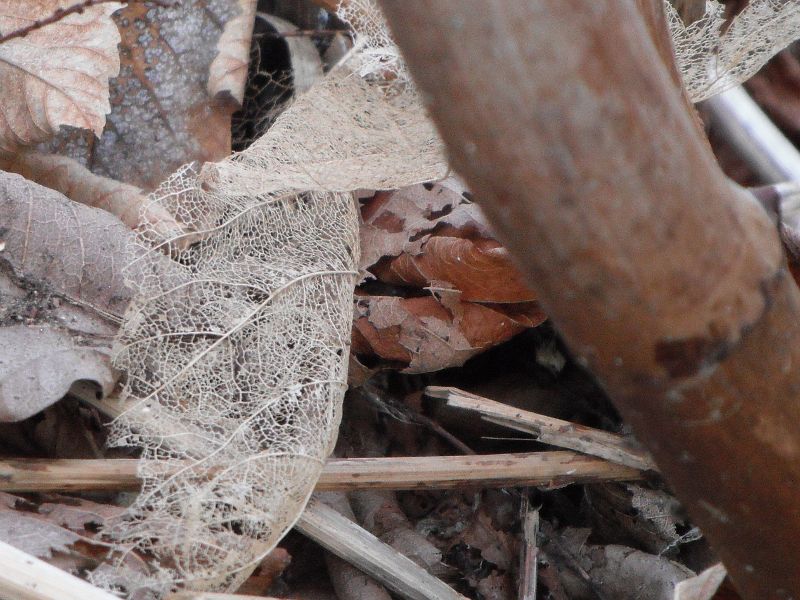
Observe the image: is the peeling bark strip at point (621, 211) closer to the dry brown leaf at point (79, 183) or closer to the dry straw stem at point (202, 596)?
the dry straw stem at point (202, 596)

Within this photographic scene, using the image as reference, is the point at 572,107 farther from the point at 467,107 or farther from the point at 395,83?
the point at 395,83

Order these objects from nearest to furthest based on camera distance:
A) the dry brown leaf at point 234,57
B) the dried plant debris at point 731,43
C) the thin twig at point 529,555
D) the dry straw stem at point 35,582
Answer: the dry straw stem at point 35,582, the thin twig at point 529,555, the dried plant debris at point 731,43, the dry brown leaf at point 234,57

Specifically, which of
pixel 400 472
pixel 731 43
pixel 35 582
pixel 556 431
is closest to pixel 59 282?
pixel 35 582

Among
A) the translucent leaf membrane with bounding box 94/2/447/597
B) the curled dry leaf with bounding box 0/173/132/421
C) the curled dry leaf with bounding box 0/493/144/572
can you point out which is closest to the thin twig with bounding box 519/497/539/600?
the translucent leaf membrane with bounding box 94/2/447/597

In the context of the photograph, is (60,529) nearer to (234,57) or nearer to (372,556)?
(372,556)

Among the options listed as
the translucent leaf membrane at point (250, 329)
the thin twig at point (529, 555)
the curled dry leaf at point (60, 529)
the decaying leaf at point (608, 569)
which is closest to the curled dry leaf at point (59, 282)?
the translucent leaf membrane at point (250, 329)

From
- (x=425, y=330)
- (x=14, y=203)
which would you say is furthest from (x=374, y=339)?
(x=14, y=203)

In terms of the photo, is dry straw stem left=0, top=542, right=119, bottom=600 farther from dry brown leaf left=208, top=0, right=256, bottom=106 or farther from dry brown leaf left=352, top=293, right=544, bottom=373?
dry brown leaf left=208, top=0, right=256, bottom=106
